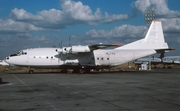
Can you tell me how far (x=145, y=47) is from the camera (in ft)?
121

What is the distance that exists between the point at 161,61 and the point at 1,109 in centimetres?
6552

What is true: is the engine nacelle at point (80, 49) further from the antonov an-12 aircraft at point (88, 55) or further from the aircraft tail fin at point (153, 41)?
the aircraft tail fin at point (153, 41)

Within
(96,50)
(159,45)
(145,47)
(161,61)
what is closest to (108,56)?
(96,50)

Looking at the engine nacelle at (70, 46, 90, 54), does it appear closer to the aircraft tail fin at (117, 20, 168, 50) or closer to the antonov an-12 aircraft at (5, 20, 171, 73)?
the antonov an-12 aircraft at (5, 20, 171, 73)

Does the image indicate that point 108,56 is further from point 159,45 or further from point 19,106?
point 19,106

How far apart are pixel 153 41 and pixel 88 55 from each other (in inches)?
416

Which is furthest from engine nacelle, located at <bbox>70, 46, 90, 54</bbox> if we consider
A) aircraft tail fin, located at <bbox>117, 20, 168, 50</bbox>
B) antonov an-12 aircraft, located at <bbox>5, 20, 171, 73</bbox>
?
aircraft tail fin, located at <bbox>117, 20, 168, 50</bbox>

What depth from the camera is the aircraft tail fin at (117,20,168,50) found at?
37.0 meters

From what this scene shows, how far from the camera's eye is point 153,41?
122ft

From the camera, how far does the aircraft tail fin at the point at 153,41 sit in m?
37.0

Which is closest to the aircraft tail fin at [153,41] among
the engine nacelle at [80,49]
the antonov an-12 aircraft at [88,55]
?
the antonov an-12 aircraft at [88,55]

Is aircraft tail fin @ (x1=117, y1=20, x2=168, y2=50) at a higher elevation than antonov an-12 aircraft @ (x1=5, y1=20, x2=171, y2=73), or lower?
higher

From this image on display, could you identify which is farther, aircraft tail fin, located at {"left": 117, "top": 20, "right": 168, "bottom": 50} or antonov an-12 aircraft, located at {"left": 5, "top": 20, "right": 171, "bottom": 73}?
aircraft tail fin, located at {"left": 117, "top": 20, "right": 168, "bottom": 50}

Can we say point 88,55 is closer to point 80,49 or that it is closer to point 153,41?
point 80,49
